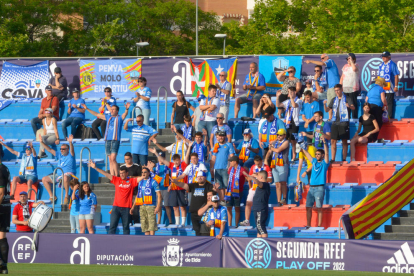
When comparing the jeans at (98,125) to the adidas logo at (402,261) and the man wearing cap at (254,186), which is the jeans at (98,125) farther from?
the adidas logo at (402,261)

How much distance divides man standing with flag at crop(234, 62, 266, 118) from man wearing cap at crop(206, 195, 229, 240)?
18.4 feet

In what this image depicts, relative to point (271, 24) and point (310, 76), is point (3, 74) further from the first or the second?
point (271, 24)

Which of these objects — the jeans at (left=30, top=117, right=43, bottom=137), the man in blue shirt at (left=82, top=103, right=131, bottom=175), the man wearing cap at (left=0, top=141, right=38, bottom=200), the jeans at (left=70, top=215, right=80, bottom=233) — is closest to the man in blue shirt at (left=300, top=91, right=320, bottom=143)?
the man in blue shirt at (left=82, top=103, right=131, bottom=175)

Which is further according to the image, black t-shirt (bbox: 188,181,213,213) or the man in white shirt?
the man in white shirt

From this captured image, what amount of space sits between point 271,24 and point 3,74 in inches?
1021

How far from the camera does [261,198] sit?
51.3 feet

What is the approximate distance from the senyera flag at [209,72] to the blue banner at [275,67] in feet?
3.20

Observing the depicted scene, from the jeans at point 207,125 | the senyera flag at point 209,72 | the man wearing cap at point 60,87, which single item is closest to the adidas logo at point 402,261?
the jeans at point 207,125

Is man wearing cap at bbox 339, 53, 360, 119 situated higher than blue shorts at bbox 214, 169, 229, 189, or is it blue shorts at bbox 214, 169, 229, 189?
man wearing cap at bbox 339, 53, 360, 119

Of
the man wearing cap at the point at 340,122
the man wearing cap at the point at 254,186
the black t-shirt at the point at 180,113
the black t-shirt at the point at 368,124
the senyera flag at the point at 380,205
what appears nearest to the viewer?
the senyera flag at the point at 380,205

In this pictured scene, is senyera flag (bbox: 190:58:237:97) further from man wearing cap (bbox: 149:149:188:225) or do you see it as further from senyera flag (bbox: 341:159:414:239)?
senyera flag (bbox: 341:159:414:239)

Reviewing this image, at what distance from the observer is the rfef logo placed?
46.9 ft

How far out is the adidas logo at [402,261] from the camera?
1334 centimetres

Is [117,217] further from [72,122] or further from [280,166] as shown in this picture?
[72,122]
